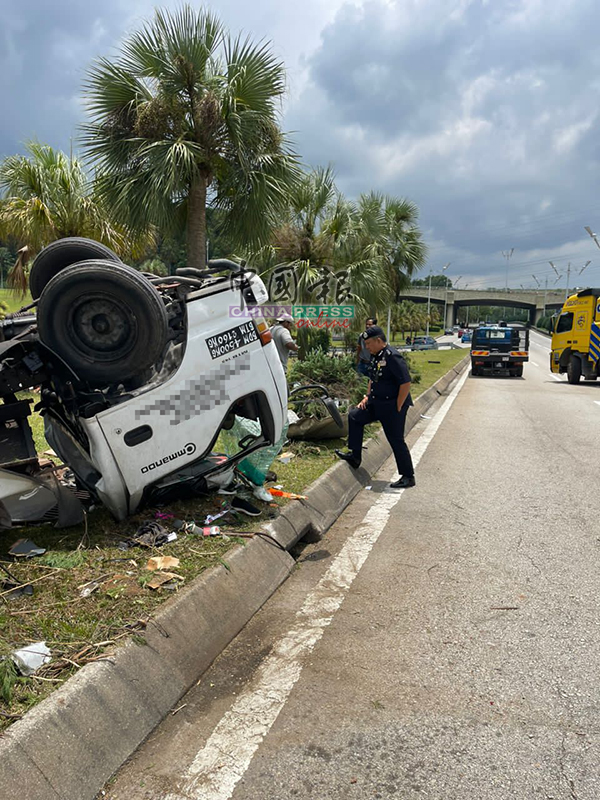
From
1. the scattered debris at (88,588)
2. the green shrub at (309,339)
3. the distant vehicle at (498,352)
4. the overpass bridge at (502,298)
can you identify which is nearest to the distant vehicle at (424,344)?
the distant vehicle at (498,352)

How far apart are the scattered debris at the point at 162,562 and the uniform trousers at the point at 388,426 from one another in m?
3.33

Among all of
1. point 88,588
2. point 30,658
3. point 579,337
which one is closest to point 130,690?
point 30,658

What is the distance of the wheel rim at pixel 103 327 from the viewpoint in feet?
11.9

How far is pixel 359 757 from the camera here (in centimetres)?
234

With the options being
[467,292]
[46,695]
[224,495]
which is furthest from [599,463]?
[467,292]

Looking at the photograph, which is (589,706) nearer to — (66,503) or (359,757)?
(359,757)

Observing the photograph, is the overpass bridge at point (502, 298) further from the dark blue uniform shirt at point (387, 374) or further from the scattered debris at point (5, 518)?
the scattered debris at point (5, 518)

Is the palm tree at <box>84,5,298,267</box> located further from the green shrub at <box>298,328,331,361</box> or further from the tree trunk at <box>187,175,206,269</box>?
the green shrub at <box>298,328,331,361</box>

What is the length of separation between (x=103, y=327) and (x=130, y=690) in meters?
2.06

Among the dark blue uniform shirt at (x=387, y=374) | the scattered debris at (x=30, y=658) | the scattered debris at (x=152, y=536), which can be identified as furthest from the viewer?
the dark blue uniform shirt at (x=387, y=374)

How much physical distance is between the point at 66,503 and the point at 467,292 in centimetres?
11054

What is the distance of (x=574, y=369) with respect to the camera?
778 inches

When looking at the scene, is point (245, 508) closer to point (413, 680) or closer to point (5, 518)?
point (5, 518)

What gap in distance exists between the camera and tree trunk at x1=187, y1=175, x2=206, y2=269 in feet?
31.7
